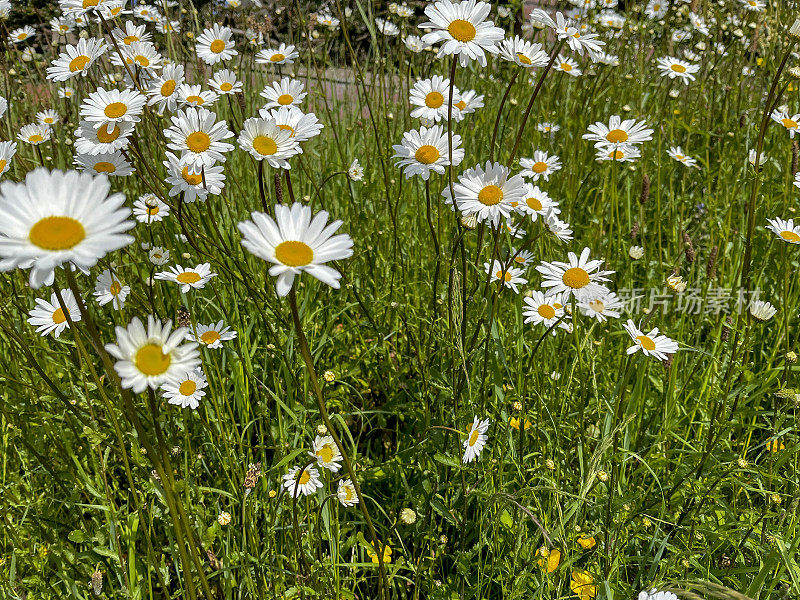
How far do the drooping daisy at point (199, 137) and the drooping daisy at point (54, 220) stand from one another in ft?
2.50

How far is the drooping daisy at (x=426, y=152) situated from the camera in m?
1.66

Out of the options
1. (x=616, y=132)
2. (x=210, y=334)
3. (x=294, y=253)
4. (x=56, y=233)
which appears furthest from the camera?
(x=616, y=132)

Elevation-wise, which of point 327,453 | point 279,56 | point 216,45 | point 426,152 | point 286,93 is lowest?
point 327,453

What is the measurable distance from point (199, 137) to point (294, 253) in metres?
0.83

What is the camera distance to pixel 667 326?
2.40m

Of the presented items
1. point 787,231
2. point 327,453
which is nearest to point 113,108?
point 327,453

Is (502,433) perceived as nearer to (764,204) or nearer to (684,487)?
(684,487)

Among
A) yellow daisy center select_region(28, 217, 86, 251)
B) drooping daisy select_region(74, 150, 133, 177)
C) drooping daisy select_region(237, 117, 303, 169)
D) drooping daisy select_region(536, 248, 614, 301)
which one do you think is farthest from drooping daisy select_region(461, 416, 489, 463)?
drooping daisy select_region(74, 150, 133, 177)

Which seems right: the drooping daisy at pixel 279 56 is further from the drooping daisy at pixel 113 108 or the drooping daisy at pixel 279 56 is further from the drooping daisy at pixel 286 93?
the drooping daisy at pixel 113 108

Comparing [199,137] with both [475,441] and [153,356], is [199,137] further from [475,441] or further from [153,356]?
[475,441]

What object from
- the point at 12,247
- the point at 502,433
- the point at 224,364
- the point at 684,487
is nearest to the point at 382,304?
the point at 224,364

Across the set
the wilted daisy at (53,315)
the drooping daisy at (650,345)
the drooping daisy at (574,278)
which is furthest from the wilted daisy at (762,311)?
the wilted daisy at (53,315)

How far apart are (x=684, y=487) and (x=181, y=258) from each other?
1782 millimetres

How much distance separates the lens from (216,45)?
2.38m
